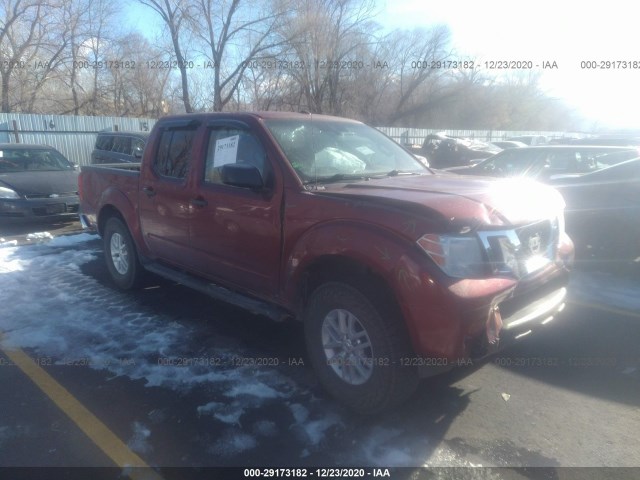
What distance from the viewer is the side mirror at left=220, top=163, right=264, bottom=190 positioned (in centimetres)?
352

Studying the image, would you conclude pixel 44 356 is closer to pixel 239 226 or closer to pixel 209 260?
pixel 209 260

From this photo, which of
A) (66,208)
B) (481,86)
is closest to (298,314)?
(66,208)

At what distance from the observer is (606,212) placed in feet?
20.0

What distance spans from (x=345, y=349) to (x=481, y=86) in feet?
156

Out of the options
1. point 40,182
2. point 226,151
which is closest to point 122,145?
point 40,182

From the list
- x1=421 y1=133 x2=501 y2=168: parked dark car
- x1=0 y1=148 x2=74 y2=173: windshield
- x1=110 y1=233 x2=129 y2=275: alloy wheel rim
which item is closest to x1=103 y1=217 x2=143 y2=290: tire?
x1=110 y1=233 x2=129 y2=275: alloy wheel rim

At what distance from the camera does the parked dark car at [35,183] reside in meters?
8.86

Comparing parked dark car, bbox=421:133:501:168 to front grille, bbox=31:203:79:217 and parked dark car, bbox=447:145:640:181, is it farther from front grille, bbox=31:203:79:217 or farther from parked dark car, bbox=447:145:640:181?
front grille, bbox=31:203:79:217

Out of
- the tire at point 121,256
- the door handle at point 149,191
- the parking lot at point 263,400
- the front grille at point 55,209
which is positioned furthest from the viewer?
the front grille at point 55,209

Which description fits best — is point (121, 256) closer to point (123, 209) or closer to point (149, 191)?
point (123, 209)

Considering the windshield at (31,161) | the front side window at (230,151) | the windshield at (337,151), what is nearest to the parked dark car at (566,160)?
the windshield at (337,151)

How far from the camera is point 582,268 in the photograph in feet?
20.9

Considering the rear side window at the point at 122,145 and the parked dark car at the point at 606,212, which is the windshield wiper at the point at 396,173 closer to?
the parked dark car at the point at 606,212

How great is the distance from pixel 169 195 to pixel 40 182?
6.22m
